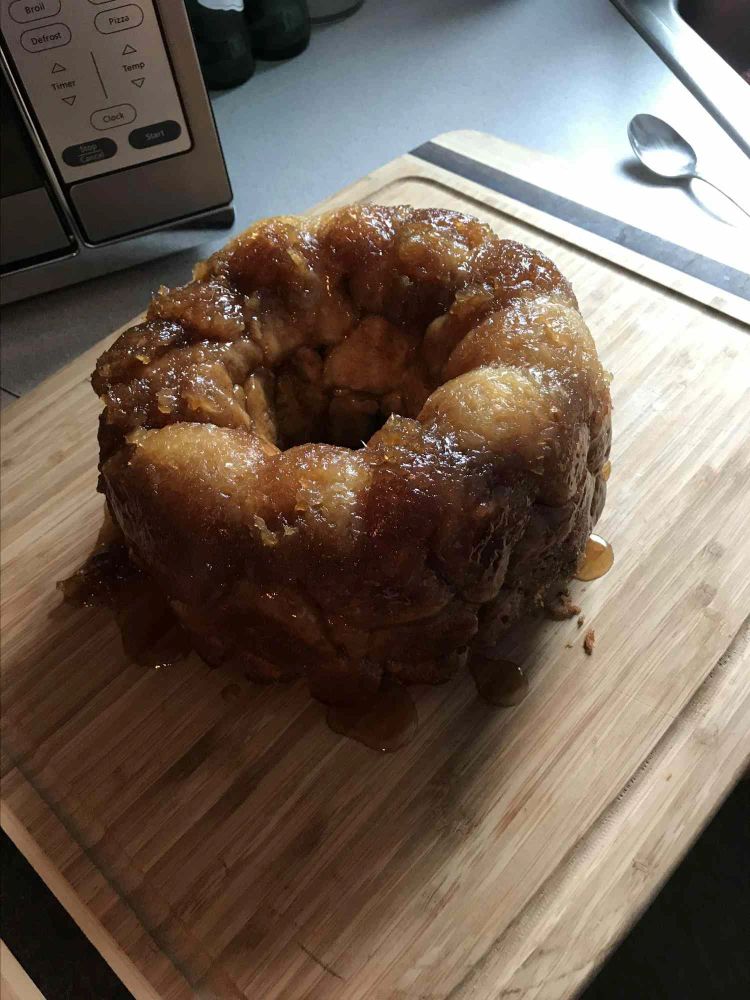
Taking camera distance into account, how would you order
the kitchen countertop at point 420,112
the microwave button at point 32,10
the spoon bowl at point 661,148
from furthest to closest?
1. the spoon bowl at point 661,148
2. the kitchen countertop at point 420,112
3. the microwave button at point 32,10

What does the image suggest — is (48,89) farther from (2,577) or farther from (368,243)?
(2,577)

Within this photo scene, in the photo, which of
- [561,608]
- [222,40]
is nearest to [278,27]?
[222,40]

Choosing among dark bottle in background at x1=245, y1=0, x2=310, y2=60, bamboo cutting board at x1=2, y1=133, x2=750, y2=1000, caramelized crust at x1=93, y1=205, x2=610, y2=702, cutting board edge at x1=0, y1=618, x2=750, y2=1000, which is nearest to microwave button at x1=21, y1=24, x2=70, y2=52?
caramelized crust at x1=93, y1=205, x2=610, y2=702

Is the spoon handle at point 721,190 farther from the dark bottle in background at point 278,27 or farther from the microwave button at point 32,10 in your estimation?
the microwave button at point 32,10

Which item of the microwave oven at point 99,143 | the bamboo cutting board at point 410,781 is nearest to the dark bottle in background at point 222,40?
the microwave oven at point 99,143

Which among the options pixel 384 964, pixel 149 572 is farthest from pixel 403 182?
pixel 384 964

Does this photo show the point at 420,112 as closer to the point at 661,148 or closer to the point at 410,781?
the point at 661,148
